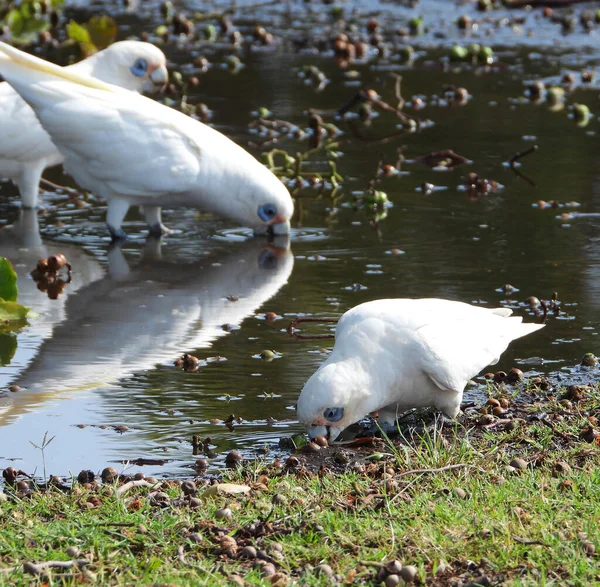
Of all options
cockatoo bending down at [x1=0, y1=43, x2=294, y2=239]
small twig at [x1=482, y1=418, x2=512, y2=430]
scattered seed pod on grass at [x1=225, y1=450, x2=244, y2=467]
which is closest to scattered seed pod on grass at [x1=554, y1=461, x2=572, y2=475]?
small twig at [x1=482, y1=418, x2=512, y2=430]

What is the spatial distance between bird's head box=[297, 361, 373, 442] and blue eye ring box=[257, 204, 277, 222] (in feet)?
11.9

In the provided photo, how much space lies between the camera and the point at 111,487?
418 cm

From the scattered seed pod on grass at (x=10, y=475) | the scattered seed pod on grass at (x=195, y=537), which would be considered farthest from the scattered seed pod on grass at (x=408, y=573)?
the scattered seed pod on grass at (x=10, y=475)

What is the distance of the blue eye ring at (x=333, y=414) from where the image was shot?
14.6 feet

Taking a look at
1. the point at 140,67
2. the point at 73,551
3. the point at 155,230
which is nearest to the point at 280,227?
the point at 155,230

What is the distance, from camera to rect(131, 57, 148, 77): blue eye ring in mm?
9094

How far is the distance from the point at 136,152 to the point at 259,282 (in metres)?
1.35

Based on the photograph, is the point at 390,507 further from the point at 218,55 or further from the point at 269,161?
the point at 218,55

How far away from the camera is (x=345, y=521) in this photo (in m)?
3.83

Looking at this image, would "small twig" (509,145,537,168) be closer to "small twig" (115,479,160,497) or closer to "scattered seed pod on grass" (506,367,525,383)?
"scattered seed pod on grass" (506,367,525,383)

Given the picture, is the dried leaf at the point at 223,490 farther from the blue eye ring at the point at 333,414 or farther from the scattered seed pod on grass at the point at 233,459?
the blue eye ring at the point at 333,414

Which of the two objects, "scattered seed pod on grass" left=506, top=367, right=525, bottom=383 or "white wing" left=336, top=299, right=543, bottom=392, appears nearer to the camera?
"white wing" left=336, top=299, right=543, bottom=392

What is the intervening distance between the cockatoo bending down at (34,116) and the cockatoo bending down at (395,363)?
170 inches

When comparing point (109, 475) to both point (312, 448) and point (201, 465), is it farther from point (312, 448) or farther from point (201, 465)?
point (312, 448)
